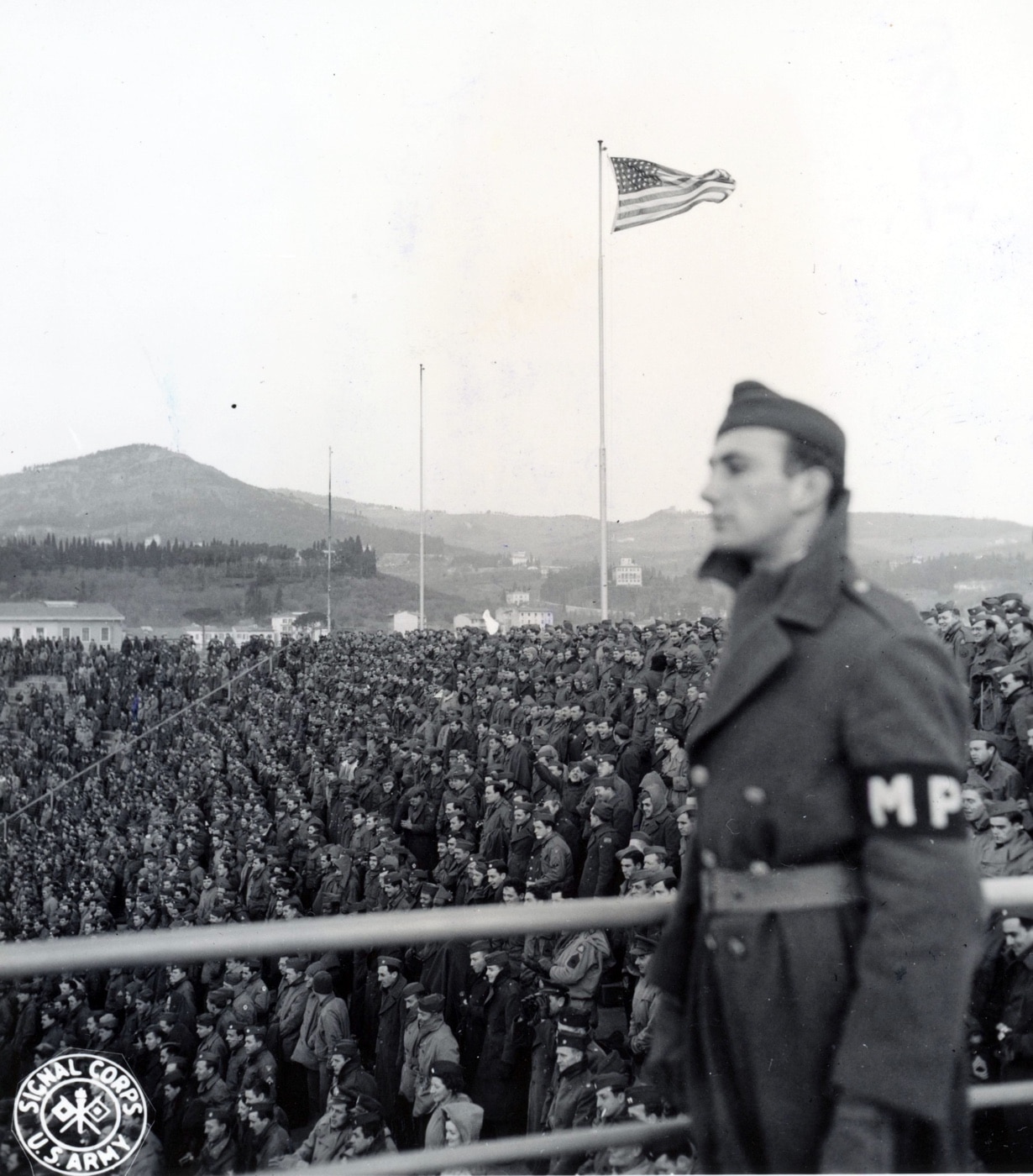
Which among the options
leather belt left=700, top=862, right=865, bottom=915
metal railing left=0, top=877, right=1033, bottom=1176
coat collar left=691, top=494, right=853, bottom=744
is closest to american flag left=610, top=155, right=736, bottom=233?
coat collar left=691, top=494, right=853, bottom=744

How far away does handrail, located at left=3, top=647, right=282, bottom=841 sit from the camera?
57.7 ft

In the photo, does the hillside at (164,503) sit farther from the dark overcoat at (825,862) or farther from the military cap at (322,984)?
the dark overcoat at (825,862)

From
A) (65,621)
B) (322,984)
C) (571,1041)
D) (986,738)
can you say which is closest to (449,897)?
(322,984)

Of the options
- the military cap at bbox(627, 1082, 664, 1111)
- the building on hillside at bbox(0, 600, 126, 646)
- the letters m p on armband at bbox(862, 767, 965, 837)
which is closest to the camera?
the letters m p on armband at bbox(862, 767, 965, 837)

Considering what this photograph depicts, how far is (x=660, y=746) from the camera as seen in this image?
5.96 meters

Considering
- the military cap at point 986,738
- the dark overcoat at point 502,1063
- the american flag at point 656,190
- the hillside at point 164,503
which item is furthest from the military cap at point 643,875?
the hillside at point 164,503

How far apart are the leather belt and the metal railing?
0.39ft

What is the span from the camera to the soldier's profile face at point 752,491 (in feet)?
5.31

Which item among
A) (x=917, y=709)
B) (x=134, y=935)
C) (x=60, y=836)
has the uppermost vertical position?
(x=917, y=709)

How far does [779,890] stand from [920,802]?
0.26 meters

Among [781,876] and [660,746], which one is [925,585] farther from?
[660,746]

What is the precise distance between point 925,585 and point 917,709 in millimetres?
1082

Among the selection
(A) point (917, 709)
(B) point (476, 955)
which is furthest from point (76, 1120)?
(A) point (917, 709)

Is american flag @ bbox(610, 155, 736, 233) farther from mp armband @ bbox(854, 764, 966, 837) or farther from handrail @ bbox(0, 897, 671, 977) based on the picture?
handrail @ bbox(0, 897, 671, 977)
